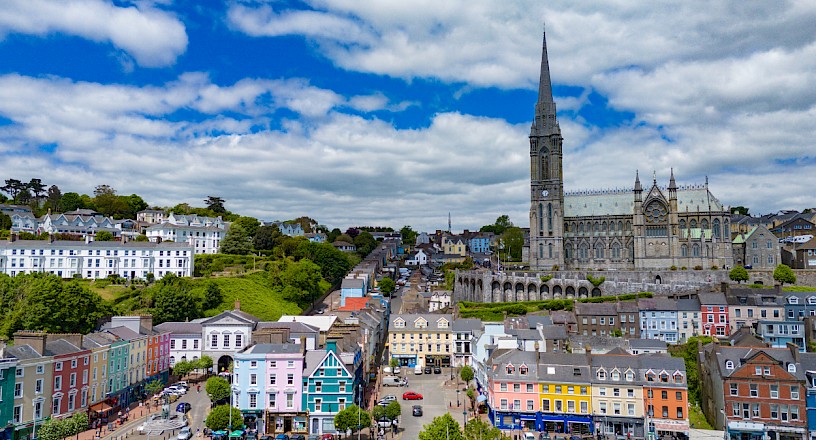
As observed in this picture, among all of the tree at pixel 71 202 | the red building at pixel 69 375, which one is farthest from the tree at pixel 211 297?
the tree at pixel 71 202

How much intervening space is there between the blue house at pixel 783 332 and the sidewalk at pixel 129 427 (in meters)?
65.4

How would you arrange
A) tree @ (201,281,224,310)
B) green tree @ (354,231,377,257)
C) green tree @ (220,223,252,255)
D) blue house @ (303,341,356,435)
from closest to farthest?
blue house @ (303,341,356,435) → tree @ (201,281,224,310) → green tree @ (220,223,252,255) → green tree @ (354,231,377,257)

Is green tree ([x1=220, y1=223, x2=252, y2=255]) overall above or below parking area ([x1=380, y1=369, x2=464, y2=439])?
above

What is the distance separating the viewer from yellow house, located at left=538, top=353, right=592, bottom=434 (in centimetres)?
4919

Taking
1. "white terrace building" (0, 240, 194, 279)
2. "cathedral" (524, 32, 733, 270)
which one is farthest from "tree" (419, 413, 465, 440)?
"cathedral" (524, 32, 733, 270)

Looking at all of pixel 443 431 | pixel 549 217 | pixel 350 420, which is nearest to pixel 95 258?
pixel 350 420

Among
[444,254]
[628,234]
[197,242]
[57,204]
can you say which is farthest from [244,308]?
[444,254]

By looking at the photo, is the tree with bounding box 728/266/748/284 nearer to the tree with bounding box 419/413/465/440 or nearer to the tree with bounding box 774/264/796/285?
the tree with bounding box 774/264/796/285

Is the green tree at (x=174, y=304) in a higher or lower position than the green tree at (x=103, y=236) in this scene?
lower

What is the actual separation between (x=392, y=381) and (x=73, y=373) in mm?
31514

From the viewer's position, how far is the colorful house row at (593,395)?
1891 inches

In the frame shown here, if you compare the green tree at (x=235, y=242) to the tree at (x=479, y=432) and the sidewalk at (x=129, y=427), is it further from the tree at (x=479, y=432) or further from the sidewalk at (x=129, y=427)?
the tree at (x=479, y=432)

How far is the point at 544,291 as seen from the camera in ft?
333

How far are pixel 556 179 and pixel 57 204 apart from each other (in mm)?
122118
